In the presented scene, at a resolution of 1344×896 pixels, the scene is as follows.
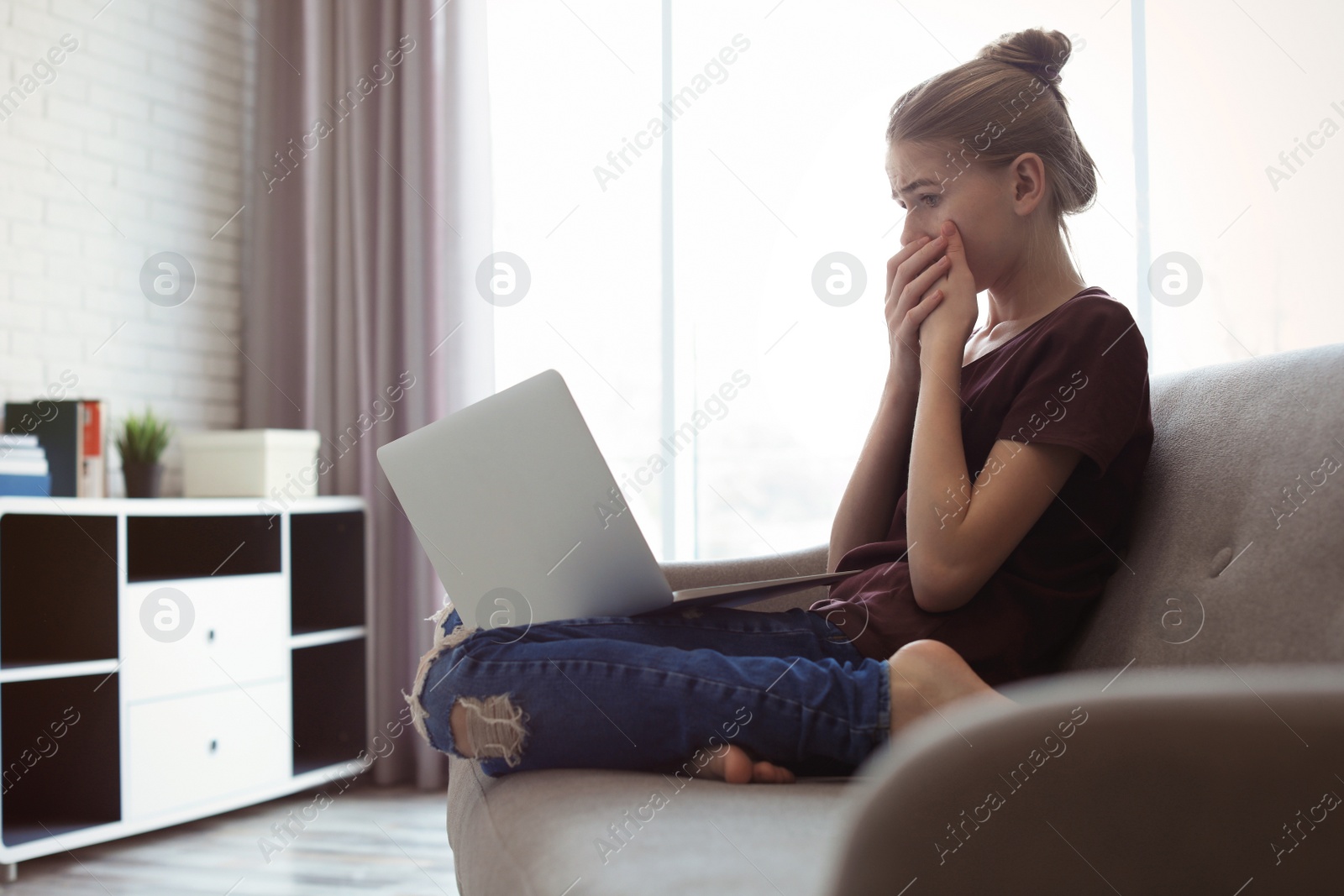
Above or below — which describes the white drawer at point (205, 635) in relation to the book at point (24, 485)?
below

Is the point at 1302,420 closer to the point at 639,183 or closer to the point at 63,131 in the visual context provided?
the point at 639,183

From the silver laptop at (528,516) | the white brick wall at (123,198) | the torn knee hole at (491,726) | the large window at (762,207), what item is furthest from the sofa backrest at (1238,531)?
the white brick wall at (123,198)

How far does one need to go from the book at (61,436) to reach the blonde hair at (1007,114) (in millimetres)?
2070

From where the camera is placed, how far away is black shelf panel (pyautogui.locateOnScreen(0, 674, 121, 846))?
2.12m

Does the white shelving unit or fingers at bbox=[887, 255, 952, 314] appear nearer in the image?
fingers at bbox=[887, 255, 952, 314]

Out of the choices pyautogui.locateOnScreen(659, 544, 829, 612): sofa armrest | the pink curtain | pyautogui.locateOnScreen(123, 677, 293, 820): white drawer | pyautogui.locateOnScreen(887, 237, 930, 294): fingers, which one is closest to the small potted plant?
the pink curtain

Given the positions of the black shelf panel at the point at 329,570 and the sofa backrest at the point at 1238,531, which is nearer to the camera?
the sofa backrest at the point at 1238,531

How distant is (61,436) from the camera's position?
2375mm

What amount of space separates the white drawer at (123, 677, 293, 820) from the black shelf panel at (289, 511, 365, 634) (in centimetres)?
27

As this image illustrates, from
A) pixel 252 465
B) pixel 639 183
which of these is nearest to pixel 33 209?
pixel 252 465

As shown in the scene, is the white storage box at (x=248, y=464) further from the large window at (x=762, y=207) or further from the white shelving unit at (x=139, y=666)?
the large window at (x=762, y=207)

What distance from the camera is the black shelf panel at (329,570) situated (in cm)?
273

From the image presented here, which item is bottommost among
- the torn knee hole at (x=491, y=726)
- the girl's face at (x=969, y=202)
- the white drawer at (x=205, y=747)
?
the white drawer at (x=205, y=747)

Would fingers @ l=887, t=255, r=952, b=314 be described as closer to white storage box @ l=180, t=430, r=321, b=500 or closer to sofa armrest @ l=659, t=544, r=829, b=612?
sofa armrest @ l=659, t=544, r=829, b=612
